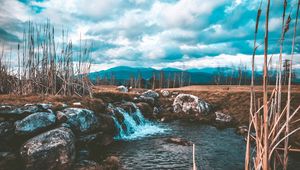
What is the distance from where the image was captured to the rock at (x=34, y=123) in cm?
1364

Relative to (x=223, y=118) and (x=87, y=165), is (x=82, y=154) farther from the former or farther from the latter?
(x=223, y=118)

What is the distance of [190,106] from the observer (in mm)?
35500

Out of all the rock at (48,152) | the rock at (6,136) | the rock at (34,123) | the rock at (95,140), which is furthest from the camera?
the rock at (95,140)

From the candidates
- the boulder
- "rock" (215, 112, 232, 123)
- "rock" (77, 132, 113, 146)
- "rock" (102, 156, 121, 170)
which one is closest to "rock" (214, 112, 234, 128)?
"rock" (215, 112, 232, 123)

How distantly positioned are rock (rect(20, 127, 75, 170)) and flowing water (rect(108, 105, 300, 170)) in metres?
3.65

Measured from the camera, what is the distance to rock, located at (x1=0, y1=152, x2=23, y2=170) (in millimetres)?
11680

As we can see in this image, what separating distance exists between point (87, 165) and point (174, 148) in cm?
763

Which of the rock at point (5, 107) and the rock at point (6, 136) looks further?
the rock at point (5, 107)

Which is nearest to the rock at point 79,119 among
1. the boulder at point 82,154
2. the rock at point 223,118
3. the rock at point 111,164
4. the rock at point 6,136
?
the boulder at point 82,154

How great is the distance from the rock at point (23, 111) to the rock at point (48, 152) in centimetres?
298

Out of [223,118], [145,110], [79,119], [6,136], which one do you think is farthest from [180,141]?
[145,110]

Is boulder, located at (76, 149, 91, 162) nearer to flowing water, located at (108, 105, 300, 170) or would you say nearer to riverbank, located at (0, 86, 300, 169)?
riverbank, located at (0, 86, 300, 169)

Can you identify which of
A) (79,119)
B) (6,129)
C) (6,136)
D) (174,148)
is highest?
(79,119)

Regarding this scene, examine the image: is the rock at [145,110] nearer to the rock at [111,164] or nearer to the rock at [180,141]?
the rock at [180,141]
